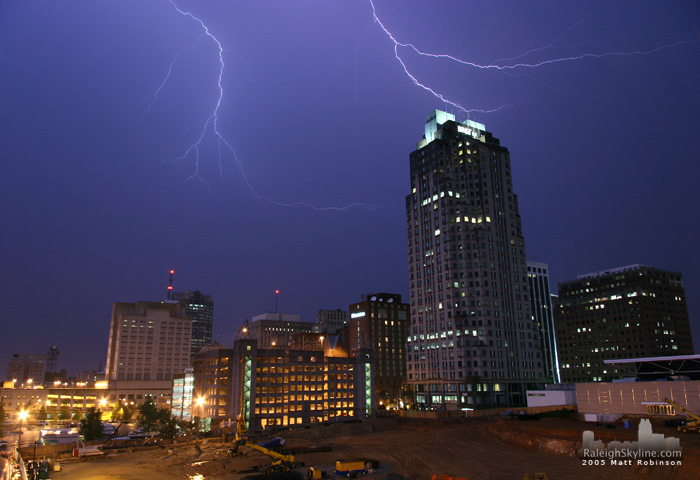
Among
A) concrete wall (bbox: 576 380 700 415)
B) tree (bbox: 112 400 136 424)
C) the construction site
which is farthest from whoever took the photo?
tree (bbox: 112 400 136 424)

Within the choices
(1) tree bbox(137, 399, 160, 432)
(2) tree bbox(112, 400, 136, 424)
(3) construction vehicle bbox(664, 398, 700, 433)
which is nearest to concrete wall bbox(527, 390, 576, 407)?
(3) construction vehicle bbox(664, 398, 700, 433)

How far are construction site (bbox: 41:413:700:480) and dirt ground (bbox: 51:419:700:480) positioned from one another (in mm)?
104

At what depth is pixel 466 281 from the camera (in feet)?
476

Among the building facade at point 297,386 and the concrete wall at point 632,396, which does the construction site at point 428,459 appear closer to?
the concrete wall at point 632,396

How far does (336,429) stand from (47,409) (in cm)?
11390

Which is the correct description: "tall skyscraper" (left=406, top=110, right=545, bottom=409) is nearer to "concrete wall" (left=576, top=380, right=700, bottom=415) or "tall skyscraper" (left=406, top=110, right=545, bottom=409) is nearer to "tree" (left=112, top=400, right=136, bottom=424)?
"concrete wall" (left=576, top=380, right=700, bottom=415)

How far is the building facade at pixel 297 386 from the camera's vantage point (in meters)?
113

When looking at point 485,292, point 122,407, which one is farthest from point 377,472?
point 122,407

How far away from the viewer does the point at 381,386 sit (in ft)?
654

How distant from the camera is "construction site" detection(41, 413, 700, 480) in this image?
5503 cm

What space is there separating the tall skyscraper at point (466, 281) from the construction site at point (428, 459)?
153 feet

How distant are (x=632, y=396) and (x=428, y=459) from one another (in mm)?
38059

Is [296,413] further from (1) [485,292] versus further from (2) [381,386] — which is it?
(2) [381,386]

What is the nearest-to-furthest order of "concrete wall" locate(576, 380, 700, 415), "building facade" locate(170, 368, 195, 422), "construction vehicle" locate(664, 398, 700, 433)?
"construction vehicle" locate(664, 398, 700, 433) → "concrete wall" locate(576, 380, 700, 415) → "building facade" locate(170, 368, 195, 422)
